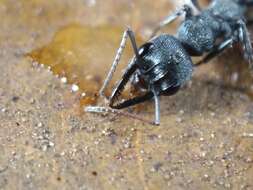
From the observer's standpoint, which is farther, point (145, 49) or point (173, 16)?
point (173, 16)

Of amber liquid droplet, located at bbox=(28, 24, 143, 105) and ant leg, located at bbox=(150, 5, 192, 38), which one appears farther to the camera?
ant leg, located at bbox=(150, 5, 192, 38)

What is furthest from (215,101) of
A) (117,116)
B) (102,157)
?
(102,157)

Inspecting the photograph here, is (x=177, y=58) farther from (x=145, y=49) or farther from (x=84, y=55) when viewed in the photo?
(x=84, y=55)

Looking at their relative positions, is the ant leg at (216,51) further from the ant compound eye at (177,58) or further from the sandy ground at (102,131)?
the ant compound eye at (177,58)

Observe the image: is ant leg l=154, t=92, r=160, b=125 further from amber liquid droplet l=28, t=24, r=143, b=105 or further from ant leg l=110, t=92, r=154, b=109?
amber liquid droplet l=28, t=24, r=143, b=105

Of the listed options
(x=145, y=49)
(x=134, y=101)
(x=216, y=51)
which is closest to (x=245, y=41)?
(x=216, y=51)

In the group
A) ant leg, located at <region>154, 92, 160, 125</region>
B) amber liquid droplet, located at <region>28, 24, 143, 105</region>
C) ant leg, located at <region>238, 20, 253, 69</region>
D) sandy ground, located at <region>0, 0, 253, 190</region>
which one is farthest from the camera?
ant leg, located at <region>238, 20, 253, 69</region>

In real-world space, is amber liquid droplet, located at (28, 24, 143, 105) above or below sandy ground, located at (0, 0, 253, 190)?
above

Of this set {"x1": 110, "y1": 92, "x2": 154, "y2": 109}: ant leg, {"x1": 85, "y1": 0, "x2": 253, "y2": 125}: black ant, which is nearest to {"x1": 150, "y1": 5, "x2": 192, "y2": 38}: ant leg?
{"x1": 85, "y1": 0, "x2": 253, "y2": 125}: black ant
